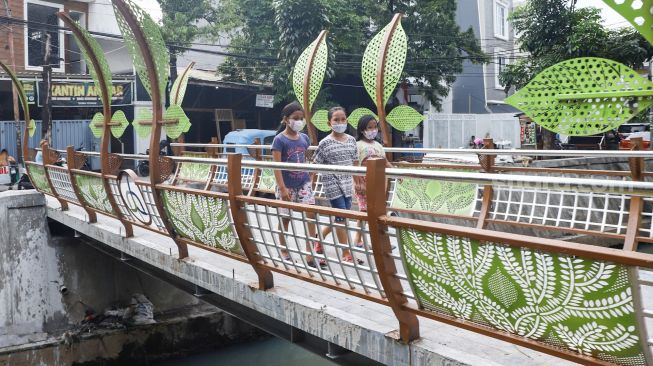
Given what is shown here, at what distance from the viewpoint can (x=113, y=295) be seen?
8664mm

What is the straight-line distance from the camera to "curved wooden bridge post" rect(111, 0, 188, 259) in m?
4.68

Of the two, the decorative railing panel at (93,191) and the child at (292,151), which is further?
the decorative railing panel at (93,191)

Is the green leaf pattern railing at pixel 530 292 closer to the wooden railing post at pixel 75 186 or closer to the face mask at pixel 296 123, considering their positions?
the face mask at pixel 296 123

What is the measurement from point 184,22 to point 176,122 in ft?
50.5

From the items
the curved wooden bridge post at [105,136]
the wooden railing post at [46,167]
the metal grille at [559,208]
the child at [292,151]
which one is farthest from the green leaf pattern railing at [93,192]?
the metal grille at [559,208]

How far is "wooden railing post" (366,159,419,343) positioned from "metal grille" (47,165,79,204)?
17.3 feet

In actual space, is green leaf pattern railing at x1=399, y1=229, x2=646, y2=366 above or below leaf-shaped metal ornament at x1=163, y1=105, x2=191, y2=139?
below

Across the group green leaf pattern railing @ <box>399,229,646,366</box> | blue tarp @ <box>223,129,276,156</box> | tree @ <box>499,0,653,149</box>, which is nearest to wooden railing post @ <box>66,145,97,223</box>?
green leaf pattern railing @ <box>399,229,646,366</box>

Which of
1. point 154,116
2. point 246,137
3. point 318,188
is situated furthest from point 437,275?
point 246,137

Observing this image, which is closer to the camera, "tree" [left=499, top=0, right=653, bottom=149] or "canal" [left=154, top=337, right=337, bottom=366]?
"canal" [left=154, top=337, right=337, bottom=366]

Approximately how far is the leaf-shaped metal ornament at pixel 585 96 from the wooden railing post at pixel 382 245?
2.11 feet

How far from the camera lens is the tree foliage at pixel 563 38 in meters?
11.1

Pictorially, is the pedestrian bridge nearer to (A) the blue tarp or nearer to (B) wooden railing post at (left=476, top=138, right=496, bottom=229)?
(B) wooden railing post at (left=476, top=138, right=496, bottom=229)

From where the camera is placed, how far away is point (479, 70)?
1019 inches
